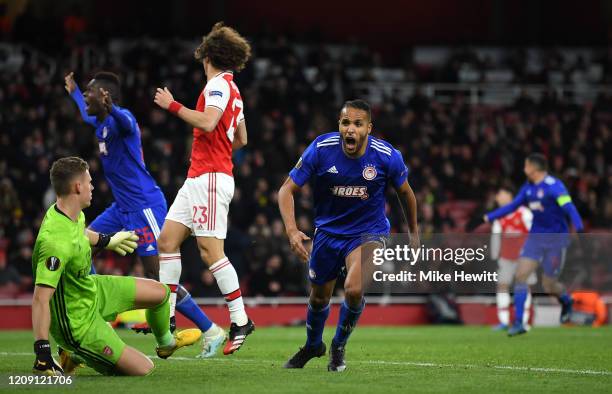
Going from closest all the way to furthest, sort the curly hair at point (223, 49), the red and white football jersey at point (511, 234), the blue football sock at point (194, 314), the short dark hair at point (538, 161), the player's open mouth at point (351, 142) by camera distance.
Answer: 1. the player's open mouth at point (351, 142)
2. the curly hair at point (223, 49)
3. the blue football sock at point (194, 314)
4. the short dark hair at point (538, 161)
5. the red and white football jersey at point (511, 234)

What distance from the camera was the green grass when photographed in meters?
7.41

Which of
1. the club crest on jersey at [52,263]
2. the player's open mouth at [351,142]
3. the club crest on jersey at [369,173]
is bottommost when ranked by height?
the club crest on jersey at [52,263]

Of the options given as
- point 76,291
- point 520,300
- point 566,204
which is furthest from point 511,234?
point 76,291

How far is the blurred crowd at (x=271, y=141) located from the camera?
19078mm

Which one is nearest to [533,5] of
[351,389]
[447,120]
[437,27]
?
[437,27]

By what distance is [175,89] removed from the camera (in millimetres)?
22828

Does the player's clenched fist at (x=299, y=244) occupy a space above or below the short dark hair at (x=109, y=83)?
below

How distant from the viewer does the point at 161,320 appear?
845cm

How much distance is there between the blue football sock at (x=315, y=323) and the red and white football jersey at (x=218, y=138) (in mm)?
1543

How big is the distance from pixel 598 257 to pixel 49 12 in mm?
15159

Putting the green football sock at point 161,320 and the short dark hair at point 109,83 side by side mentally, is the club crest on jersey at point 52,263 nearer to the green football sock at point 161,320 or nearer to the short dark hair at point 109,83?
the green football sock at point 161,320

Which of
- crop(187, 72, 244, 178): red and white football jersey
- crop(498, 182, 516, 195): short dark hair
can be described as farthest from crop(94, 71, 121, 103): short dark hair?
crop(498, 182, 516, 195): short dark hair

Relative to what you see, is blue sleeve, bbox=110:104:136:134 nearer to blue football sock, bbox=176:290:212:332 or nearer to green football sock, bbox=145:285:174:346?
blue football sock, bbox=176:290:212:332

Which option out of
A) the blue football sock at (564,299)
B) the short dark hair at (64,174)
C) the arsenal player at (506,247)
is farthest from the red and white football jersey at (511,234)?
the short dark hair at (64,174)
